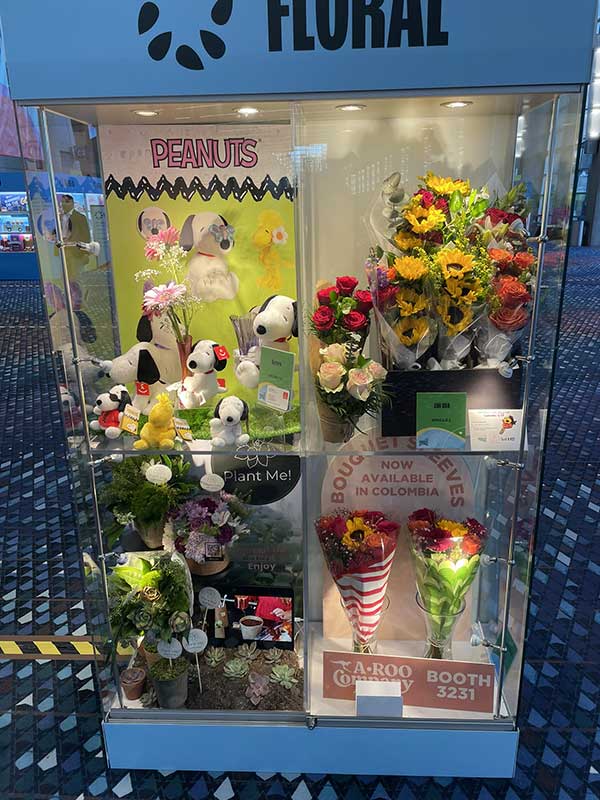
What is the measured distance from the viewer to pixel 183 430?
5.90 ft

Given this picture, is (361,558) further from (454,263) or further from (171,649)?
(454,263)

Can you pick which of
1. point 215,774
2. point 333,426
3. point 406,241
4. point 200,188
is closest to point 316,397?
point 333,426

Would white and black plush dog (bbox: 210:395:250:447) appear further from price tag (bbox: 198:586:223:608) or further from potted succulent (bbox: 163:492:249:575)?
price tag (bbox: 198:586:223:608)

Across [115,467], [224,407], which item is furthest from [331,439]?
[115,467]

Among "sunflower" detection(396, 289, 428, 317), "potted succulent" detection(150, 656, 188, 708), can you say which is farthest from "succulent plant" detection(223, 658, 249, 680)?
"sunflower" detection(396, 289, 428, 317)

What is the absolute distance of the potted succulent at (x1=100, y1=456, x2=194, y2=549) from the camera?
2.06 m

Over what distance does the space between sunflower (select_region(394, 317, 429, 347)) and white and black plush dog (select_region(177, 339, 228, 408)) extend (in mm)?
532

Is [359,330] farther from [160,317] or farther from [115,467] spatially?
[115,467]

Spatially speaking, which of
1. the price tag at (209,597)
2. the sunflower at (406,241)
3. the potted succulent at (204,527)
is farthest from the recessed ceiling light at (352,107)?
the price tag at (209,597)

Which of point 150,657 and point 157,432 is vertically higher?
point 157,432

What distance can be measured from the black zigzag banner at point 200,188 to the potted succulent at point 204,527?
0.97 metres

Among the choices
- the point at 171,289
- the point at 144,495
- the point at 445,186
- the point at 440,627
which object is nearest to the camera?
the point at 445,186

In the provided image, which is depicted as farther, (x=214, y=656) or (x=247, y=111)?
(x=214, y=656)

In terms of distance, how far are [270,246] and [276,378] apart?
42cm
